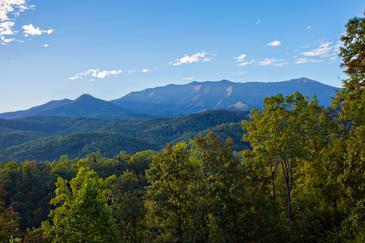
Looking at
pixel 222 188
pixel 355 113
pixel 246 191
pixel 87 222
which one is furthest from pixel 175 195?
pixel 355 113

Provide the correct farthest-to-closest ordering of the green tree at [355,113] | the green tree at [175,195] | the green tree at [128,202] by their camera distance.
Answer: the green tree at [128,202], the green tree at [175,195], the green tree at [355,113]

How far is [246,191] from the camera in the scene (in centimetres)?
2877

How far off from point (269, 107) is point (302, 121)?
11.6 ft

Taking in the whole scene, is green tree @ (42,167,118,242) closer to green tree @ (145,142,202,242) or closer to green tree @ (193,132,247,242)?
green tree @ (145,142,202,242)

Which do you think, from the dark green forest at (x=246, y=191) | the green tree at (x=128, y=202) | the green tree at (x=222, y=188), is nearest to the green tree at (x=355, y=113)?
the dark green forest at (x=246, y=191)

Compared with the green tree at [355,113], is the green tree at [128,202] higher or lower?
lower

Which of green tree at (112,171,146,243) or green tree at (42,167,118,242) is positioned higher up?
green tree at (42,167,118,242)

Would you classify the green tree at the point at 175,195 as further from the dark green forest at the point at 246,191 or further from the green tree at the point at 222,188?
the green tree at the point at 222,188

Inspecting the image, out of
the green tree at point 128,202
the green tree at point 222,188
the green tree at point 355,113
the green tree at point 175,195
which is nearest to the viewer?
the green tree at point 355,113

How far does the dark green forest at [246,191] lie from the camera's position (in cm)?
2477

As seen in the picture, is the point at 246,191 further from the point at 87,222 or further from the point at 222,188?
the point at 87,222

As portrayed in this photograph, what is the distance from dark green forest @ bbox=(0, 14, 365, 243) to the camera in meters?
24.8

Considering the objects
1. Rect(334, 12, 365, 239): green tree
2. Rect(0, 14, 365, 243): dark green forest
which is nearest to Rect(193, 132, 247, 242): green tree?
Rect(0, 14, 365, 243): dark green forest

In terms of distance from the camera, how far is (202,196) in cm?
2933
